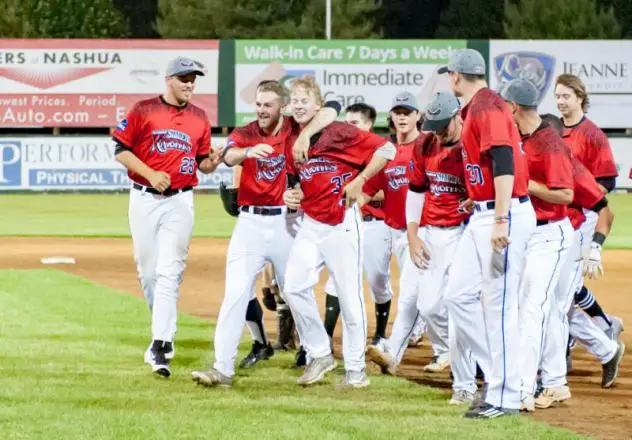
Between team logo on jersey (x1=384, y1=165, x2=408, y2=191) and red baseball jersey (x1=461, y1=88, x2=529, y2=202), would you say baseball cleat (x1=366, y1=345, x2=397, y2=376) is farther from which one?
red baseball jersey (x1=461, y1=88, x2=529, y2=202)

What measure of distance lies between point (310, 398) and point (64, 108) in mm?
28036

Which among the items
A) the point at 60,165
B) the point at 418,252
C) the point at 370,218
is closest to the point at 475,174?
the point at 418,252

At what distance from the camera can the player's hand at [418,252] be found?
9625 millimetres

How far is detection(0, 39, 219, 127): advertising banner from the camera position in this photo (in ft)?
118

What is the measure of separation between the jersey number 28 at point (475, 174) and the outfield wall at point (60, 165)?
2662cm

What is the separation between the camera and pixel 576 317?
399 inches

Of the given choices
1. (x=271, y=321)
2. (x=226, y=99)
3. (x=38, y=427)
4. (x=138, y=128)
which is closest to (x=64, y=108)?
(x=226, y=99)

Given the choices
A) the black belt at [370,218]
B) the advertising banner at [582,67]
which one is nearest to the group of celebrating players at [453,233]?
the black belt at [370,218]

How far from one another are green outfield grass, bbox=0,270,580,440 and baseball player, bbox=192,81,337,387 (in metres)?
0.42

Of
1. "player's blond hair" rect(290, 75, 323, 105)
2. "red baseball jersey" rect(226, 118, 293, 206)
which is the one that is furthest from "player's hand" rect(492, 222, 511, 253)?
"red baseball jersey" rect(226, 118, 293, 206)

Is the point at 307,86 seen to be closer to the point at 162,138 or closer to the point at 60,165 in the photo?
the point at 162,138

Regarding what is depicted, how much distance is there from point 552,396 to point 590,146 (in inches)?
81.9

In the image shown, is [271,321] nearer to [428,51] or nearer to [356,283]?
[356,283]

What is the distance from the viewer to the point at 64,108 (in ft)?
119
